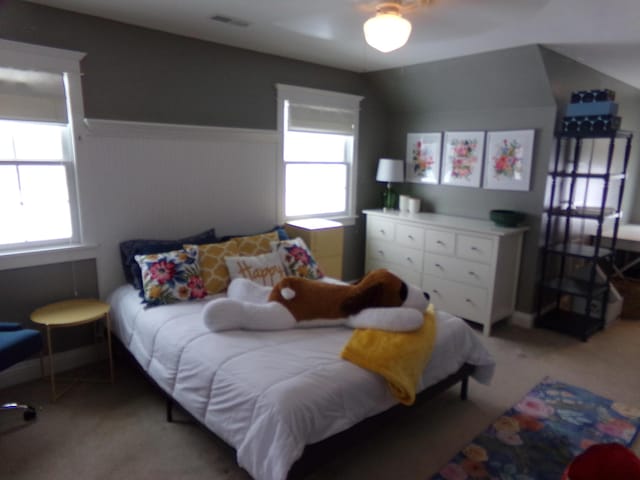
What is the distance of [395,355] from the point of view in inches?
81.0

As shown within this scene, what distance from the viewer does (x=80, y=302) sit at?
2.86 meters

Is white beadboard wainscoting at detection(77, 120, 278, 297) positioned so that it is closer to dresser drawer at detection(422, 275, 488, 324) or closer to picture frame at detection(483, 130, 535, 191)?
dresser drawer at detection(422, 275, 488, 324)

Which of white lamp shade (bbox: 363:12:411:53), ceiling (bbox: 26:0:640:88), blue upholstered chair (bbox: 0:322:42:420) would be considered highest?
ceiling (bbox: 26:0:640:88)

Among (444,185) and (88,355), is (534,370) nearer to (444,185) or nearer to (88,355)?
(444,185)

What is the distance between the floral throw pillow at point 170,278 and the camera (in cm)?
272

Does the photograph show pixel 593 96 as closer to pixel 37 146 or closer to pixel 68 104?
pixel 68 104

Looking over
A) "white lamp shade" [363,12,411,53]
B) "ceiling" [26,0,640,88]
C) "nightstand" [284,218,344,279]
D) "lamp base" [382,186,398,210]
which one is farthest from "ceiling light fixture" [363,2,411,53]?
"lamp base" [382,186,398,210]

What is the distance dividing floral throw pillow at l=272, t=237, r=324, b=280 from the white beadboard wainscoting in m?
A: 0.63

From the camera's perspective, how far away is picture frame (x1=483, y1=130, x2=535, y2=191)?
378 cm

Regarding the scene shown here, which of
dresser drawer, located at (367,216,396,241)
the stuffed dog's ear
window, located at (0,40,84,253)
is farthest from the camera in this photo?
dresser drawer, located at (367,216,396,241)

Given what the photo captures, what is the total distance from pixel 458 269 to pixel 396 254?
2.25 ft

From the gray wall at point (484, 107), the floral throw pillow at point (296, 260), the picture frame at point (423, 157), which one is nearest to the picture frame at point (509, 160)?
the gray wall at point (484, 107)

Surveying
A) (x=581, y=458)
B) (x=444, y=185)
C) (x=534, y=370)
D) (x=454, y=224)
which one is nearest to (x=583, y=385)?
(x=534, y=370)

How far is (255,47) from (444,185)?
2251 mm
